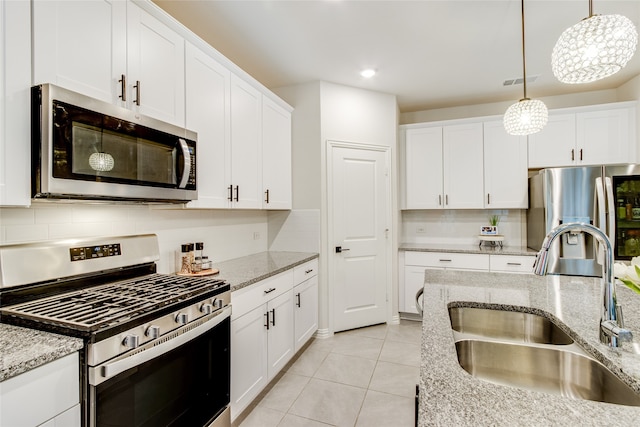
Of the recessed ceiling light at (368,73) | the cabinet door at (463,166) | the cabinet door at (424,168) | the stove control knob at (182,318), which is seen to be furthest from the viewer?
the cabinet door at (424,168)

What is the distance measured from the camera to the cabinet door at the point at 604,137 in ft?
10.7

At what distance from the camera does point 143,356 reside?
1.16 m

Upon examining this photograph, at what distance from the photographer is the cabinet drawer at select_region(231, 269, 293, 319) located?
6.10ft

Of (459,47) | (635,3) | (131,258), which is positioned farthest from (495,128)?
(131,258)

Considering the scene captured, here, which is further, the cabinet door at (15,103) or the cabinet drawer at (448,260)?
the cabinet drawer at (448,260)

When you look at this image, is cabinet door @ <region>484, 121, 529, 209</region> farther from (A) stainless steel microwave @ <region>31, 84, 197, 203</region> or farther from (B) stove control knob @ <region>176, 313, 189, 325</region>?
(B) stove control knob @ <region>176, 313, 189, 325</region>

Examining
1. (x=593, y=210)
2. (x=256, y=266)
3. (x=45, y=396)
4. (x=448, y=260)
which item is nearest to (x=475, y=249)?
(x=448, y=260)

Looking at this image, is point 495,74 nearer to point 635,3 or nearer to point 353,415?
point 635,3

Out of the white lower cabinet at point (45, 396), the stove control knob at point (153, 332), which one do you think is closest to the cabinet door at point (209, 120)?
the stove control knob at point (153, 332)

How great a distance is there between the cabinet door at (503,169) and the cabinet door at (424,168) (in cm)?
52

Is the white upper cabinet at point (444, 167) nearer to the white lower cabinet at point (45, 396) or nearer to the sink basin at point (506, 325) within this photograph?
the sink basin at point (506, 325)

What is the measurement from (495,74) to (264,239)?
292cm

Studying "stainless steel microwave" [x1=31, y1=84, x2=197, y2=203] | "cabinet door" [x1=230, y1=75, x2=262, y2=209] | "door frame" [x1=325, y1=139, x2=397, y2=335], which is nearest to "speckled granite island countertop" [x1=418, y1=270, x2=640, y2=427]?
"stainless steel microwave" [x1=31, y1=84, x2=197, y2=203]

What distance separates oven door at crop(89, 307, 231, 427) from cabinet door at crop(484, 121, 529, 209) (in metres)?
3.31
